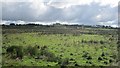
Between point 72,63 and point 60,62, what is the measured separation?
2.34 metres

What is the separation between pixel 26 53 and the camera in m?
50.5

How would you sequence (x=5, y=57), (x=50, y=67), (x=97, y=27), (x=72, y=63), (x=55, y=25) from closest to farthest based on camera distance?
(x=50, y=67), (x=72, y=63), (x=5, y=57), (x=55, y=25), (x=97, y=27)

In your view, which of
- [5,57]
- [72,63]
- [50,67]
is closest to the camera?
[50,67]

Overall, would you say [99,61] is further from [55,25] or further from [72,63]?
[55,25]

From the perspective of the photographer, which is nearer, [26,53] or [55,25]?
[26,53]

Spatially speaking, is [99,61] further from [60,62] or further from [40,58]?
[40,58]

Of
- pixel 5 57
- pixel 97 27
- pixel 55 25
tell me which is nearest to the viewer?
pixel 5 57

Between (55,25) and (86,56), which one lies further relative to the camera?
(55,25)

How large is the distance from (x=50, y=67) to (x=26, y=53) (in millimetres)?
12866

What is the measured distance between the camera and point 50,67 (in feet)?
126

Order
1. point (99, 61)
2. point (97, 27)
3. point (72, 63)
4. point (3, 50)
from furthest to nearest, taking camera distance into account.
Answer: point (97, 27), point (3, 50), point (99, 61), point (72, 63)

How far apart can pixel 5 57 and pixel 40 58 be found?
5115 mm

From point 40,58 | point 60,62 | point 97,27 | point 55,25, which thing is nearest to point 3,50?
point 40,58

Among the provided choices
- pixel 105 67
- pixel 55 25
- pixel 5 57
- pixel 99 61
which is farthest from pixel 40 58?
pixel 55 25
